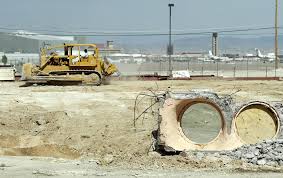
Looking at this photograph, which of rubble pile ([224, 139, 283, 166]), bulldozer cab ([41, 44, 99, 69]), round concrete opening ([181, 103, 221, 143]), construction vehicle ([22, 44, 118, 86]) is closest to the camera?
rubble pile ([224, 139, 283, 166])

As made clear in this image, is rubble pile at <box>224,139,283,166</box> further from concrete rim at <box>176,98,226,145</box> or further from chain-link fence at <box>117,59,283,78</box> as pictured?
chain-link fence at <box>117,59,283,78</box>

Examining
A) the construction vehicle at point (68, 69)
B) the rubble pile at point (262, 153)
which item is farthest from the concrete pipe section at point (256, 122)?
the construction vehicle at point (68, 69)

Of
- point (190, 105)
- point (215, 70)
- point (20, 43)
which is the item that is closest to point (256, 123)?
point (190, 105)

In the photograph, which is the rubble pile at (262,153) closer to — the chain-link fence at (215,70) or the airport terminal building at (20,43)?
the chain-link fence at (215,70)

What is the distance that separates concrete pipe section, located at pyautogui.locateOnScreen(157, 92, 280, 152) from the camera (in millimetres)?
11766

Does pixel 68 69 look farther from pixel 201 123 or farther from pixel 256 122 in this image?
pixel 256 122

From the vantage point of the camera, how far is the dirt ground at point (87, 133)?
10.9 m

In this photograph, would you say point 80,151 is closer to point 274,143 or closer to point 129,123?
point 129,123

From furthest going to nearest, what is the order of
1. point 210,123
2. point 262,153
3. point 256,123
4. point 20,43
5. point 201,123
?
point 20,43 → point 210,123 → point 201,123 → point 256,123 → point 262,153

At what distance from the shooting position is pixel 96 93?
79.0 ft

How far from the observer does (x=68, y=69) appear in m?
29.6

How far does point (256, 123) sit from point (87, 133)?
4.83 meters

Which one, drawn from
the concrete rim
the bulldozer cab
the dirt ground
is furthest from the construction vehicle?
the concrete rim

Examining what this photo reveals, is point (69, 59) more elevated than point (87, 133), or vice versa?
point (69, 59)
